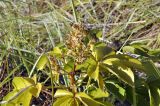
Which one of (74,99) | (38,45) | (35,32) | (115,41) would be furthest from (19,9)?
(74,99)

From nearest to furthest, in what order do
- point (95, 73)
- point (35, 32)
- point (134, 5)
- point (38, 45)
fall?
point (95, 73) → point (38, 45) → point (35, 32) → point (134, 5)

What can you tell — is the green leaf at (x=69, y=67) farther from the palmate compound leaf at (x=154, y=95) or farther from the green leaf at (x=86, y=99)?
the palmate compound leaf at (x=154, y=95)

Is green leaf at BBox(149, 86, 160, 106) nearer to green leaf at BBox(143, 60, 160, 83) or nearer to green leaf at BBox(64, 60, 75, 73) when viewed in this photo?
green leaf at BBox(143, 60, 160, 83)

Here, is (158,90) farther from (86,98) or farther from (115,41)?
(115,41)

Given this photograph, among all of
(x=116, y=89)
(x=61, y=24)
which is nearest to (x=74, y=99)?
(x=116, y=89)

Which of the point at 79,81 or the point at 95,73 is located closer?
the point at 95,73

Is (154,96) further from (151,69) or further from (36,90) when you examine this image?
(36,90)

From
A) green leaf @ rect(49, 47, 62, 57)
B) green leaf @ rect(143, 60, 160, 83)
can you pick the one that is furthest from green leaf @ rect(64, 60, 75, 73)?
green leaf @ rect(143, 60, 160, 83)

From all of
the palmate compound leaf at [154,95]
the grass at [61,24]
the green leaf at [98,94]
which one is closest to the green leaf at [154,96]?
the palmate compound leaf at [154,95]
